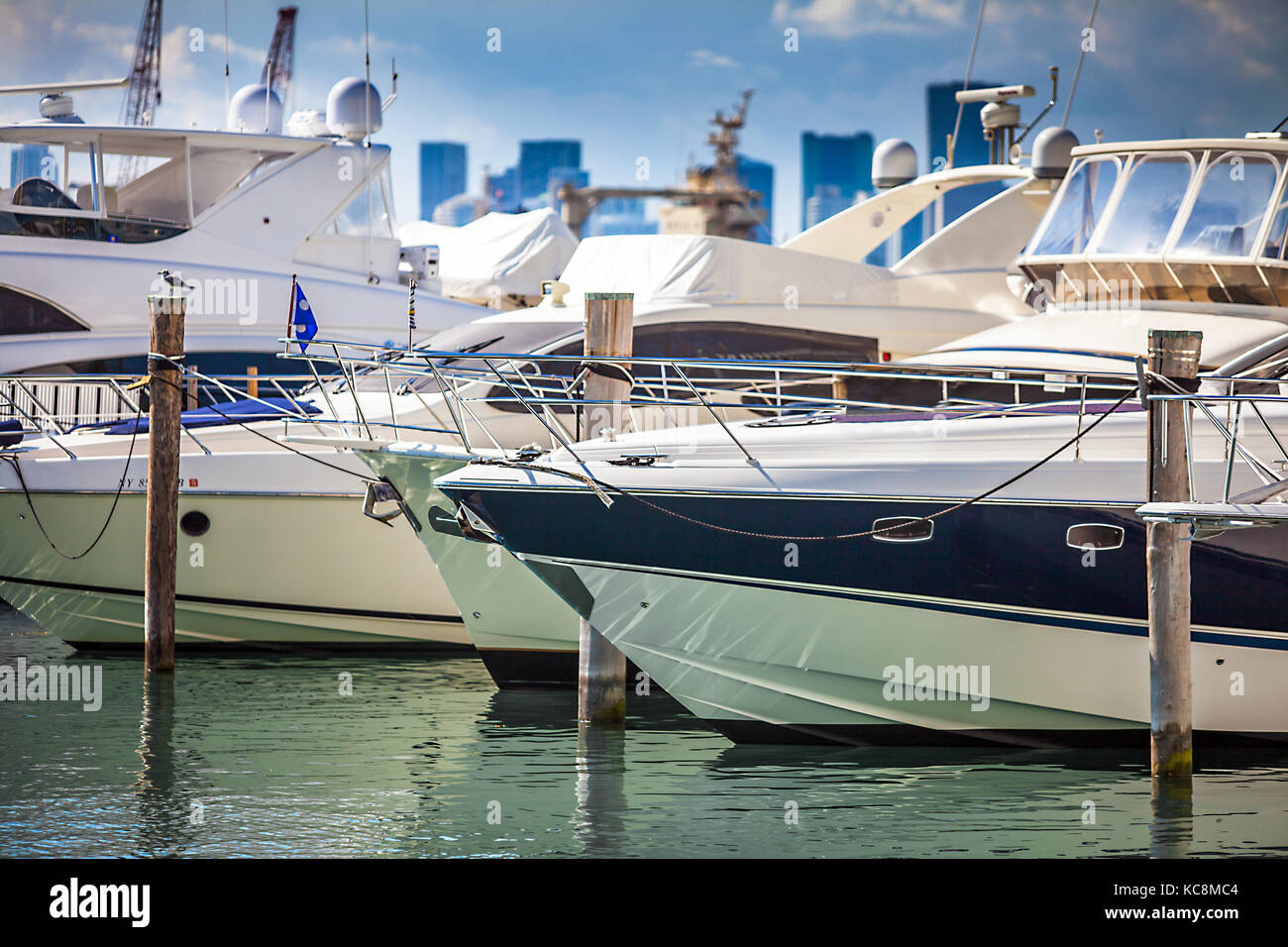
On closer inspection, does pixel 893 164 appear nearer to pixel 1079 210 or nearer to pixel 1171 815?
pixel 1079 210

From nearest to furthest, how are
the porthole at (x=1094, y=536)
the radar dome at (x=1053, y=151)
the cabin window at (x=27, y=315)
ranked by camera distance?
the porthole at (x=1094, y=536) → the radar dome at (x=1053, y=151) → the cabin window at (x=27, y=315)

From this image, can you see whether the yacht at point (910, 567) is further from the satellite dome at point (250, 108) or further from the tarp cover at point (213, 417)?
the satellite dome at point (250, 108)

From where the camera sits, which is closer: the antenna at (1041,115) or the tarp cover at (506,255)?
the antenna at (1041,115)

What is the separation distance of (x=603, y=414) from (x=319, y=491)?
9.36 feet

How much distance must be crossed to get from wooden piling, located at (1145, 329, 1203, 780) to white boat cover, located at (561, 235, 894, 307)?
596 centimetres

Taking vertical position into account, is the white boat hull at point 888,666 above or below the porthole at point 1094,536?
below

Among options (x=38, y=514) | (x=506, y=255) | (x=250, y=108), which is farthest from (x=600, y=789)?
(x=506, y=255)

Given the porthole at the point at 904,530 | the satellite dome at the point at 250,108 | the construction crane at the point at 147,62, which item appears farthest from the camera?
the construction crane at the point at 147,62

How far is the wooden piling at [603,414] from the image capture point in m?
9.54

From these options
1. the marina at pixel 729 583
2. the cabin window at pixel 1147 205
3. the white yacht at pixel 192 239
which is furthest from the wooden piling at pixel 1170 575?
the white yacht at pixel 192 239

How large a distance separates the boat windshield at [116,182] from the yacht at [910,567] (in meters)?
9.50

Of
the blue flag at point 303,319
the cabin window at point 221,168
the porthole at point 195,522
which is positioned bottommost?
the porthole at point 195,522

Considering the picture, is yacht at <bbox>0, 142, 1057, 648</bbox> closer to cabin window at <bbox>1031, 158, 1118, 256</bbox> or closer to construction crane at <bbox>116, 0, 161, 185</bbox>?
cabin window at <bbox>1031, 158, 1118, 256</bbox>
